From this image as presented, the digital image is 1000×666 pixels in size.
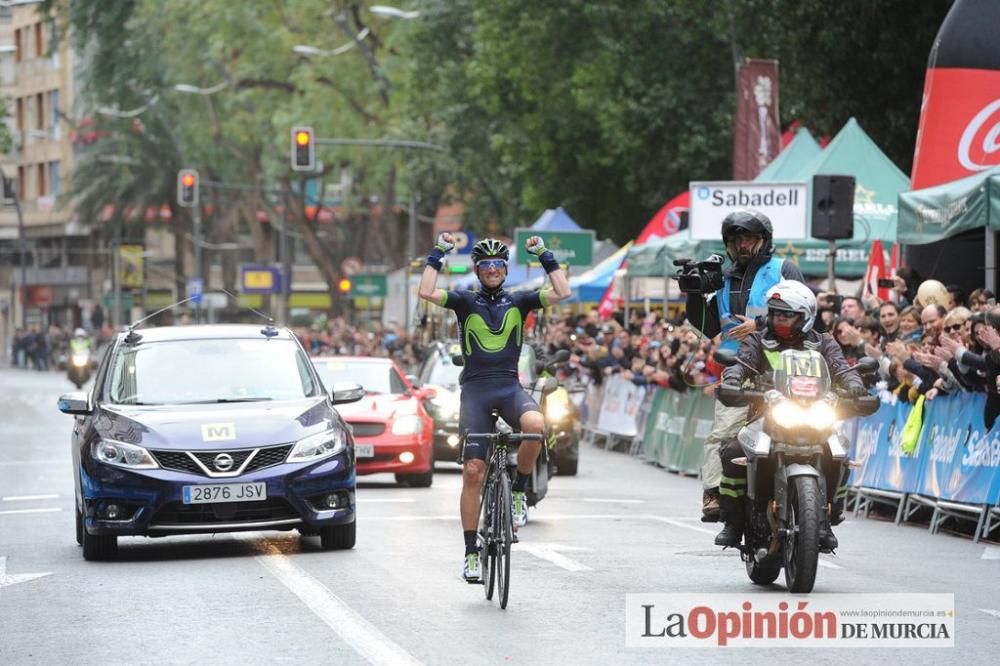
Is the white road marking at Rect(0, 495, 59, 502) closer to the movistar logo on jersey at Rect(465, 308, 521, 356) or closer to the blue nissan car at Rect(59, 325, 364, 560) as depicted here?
the blue nissan car at Rect(59, 325, 364, 560)

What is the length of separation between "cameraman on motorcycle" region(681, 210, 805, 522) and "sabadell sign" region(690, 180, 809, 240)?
14.2 meters

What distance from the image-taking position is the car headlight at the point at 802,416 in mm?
11375

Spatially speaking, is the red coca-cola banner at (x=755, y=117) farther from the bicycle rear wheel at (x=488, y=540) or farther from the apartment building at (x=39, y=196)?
the apartment building at (x=39, y=196)

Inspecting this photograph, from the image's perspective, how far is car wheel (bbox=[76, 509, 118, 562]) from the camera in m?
14.0

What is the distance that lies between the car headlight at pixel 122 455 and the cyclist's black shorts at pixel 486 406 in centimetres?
269

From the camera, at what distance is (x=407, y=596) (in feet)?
38.2

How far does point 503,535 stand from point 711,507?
169 centimetres

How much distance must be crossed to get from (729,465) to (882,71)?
76.0 ft

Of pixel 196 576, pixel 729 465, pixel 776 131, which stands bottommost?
pixel 196 576

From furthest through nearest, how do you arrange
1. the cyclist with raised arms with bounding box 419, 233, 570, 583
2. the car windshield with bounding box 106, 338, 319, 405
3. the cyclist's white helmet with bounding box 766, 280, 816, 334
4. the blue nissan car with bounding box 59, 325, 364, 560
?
the car windshield with bounding box 106, 338, 319, 405, the blue nissan car with bounding box 59, 325, 364, 560, the cyclist with raised arms with bounding box 419, 233, 570, 583, the cyclist's white helmet with bounding box 766, 280, 816, 334

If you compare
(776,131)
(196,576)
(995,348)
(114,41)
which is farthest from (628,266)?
(114,41)

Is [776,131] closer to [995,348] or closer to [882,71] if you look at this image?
[882,71]

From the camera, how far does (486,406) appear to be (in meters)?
11.8

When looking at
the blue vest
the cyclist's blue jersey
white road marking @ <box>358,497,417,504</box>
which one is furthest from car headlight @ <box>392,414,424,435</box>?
the cyclist's blue jersey
